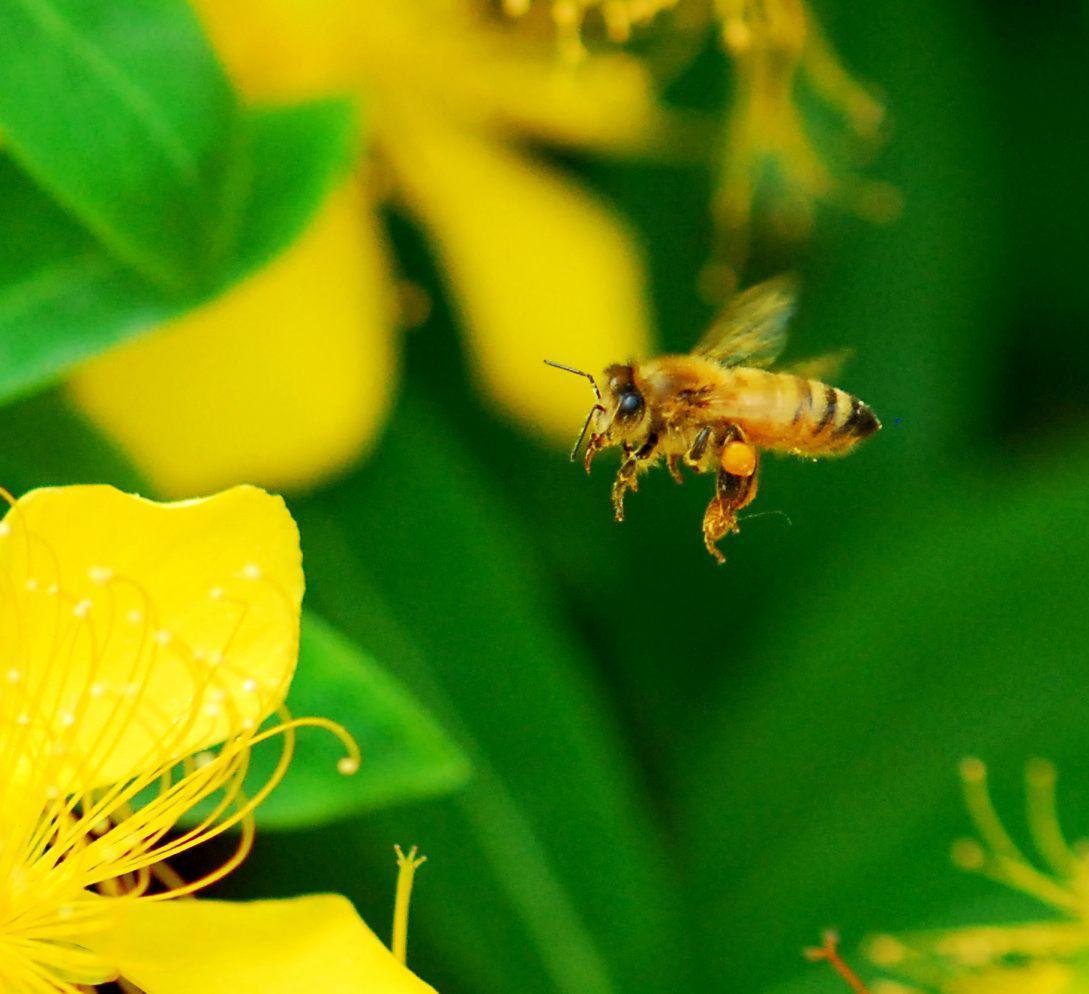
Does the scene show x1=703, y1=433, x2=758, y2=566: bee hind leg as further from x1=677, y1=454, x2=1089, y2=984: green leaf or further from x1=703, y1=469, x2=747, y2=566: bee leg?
x1=677, y1=454, x2=1089, y2=984: green leaf

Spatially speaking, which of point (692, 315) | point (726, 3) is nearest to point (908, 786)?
point (692, 315)

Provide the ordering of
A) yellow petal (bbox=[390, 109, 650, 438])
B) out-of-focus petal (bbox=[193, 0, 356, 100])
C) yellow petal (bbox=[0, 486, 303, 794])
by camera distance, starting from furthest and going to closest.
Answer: yellow petal (bbox=[390, 109, 650, 438]), out-of-focus petal (bbox=[193, 0, 356, 100]), yellow petal (bbox=[0, 486, 303, 794])

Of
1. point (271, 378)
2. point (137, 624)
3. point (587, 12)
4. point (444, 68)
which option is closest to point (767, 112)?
point (587, 12)

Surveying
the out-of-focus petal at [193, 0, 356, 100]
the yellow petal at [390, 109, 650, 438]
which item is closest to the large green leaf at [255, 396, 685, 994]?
the yellow petal at [390, 109, 650, 438]

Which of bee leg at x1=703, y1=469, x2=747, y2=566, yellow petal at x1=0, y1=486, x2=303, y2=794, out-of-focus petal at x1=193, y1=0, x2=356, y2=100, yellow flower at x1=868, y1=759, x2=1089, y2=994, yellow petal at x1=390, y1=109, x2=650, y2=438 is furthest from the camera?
yellow petal at x1=390, y1=109, x2=650, y2=438

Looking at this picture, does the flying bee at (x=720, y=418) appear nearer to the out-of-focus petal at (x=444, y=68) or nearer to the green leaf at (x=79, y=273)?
the green leaf at (x=79, y=273)

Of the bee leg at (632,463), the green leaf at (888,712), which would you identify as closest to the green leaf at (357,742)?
the bee leg at (632,463)
